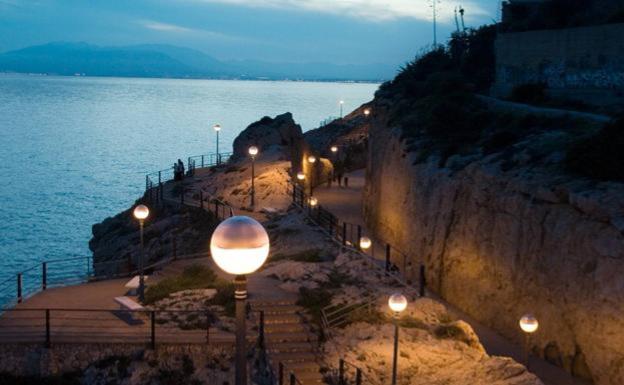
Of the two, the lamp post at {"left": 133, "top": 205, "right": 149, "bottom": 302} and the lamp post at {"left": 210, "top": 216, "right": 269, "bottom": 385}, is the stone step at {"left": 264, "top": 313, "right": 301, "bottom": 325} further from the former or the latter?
the lamp post at {"left": 210, "top": 216, "right": 269, "bottom": 385}

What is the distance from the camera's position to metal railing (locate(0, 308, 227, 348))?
15.3 meters

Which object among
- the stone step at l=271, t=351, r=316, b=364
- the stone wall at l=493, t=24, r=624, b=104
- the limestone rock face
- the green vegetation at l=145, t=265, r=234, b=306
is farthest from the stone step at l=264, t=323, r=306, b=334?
the limestone rock face

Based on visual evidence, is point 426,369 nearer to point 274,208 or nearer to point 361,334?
point 361,334

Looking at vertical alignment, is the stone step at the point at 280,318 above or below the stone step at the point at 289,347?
above

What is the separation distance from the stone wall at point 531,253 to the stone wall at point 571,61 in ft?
27.3

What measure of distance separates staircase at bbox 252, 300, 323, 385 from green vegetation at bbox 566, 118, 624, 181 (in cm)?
830

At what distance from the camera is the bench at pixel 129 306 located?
54.5ft

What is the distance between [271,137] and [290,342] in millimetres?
31030

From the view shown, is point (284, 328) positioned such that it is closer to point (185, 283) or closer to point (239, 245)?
point (185, 283)

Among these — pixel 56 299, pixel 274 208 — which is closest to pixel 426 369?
pixel 56 299

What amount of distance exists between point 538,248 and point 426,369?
18.1 ft

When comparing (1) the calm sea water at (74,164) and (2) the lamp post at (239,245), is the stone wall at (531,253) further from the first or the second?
(1) the calm sea water at (74,164)

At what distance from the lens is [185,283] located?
20.9 m

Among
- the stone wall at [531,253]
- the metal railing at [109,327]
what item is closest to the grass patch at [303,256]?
the stone wall at [531,253]
